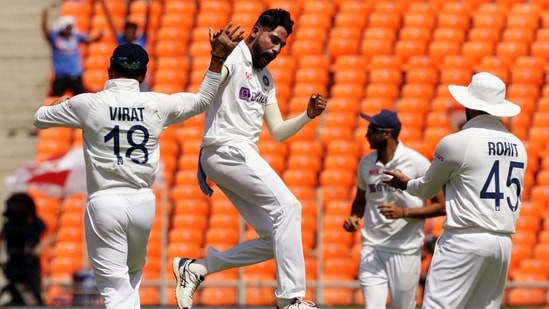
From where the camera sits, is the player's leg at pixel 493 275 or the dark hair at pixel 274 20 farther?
the dark hair at pixel 274 20

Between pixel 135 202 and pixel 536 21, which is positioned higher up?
pixel 536 21

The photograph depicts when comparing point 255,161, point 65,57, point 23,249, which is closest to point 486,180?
point 255,161

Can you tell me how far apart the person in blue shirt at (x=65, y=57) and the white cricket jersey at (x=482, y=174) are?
12.7m

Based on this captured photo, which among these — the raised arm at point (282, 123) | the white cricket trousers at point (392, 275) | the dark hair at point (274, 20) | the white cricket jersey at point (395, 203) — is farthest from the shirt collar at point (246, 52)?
the white cricket trousers at point (392, 275)

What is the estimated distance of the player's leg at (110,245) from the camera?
10875mm

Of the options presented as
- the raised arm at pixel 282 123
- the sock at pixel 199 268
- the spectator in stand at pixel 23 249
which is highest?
the raised arm at pixel 282 123

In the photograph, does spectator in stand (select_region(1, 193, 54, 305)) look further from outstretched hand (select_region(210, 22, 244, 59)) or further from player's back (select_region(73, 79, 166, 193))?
outstretched hand (select_region(210, 22, 244, 59))

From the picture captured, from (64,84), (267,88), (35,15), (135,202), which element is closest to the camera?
(135,202)

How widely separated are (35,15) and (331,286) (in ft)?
30.8

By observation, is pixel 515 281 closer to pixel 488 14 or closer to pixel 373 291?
pixel 488 14

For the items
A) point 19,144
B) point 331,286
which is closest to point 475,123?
point 331,286

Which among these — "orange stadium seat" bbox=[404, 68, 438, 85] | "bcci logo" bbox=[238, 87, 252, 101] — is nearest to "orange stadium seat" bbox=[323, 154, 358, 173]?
"orange stadium seat" bbox=[404, 68, 438, 85]

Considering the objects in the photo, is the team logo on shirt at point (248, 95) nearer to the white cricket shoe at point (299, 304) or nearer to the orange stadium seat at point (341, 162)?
the white cricket shoe at point (299, 304)

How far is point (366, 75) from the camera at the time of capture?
76.3 feet
